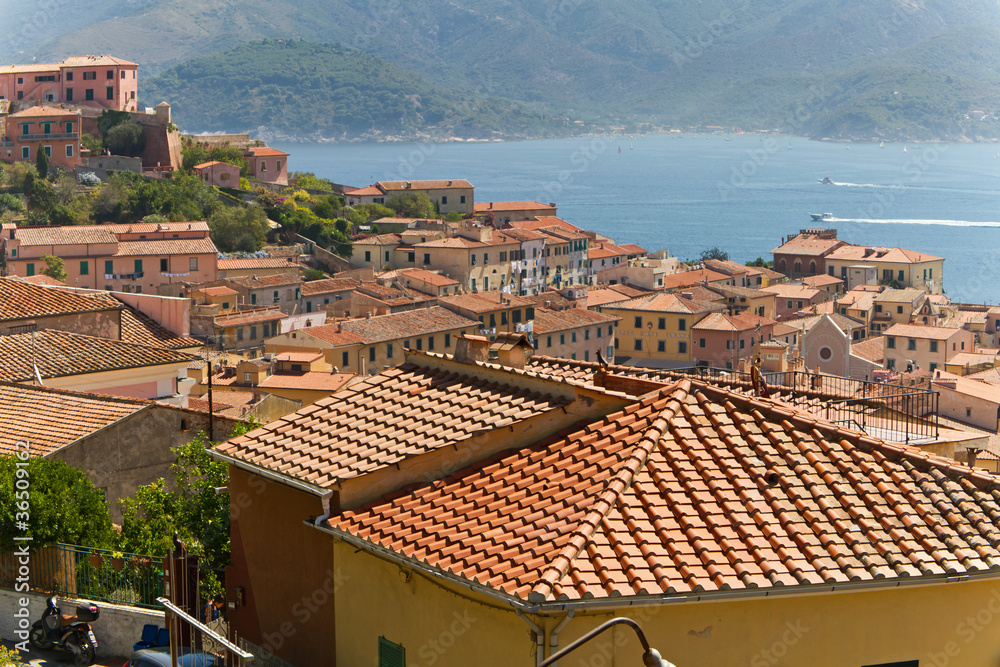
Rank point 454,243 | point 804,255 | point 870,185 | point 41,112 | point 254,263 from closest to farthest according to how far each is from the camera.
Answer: point 254,263 → point 41,112 → point 454,243 → point 804,255 → point 870,185

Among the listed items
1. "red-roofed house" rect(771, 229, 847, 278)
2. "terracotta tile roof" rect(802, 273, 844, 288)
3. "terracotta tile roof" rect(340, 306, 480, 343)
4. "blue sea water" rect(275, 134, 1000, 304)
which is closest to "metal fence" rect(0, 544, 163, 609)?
"terracotta tile roof" rect(340, 306, 480, 343)

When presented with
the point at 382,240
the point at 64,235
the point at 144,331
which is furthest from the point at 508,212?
the point at 144,331

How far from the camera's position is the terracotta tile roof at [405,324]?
1997 inches

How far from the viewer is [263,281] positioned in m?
61.5

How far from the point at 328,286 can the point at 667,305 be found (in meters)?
17.1

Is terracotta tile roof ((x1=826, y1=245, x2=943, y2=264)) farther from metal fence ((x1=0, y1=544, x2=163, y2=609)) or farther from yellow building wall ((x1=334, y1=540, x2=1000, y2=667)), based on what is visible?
yellow building wall ((x1=334, y1=540, x2=1000, y2=667))

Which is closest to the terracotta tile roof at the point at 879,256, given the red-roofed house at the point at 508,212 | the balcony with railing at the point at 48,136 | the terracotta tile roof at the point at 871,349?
the red-roofed house at the point at 508,212

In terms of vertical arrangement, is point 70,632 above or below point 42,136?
below

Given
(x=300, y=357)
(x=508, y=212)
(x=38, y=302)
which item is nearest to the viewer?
(x=38, y=302)

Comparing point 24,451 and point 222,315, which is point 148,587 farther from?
point 222,315

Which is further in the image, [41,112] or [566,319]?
[41,112]

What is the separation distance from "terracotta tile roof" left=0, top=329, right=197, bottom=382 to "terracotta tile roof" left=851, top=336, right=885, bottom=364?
146ft

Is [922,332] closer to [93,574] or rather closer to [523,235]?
[523,235]

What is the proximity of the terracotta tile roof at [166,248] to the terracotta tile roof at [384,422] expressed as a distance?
5576 centimetres
